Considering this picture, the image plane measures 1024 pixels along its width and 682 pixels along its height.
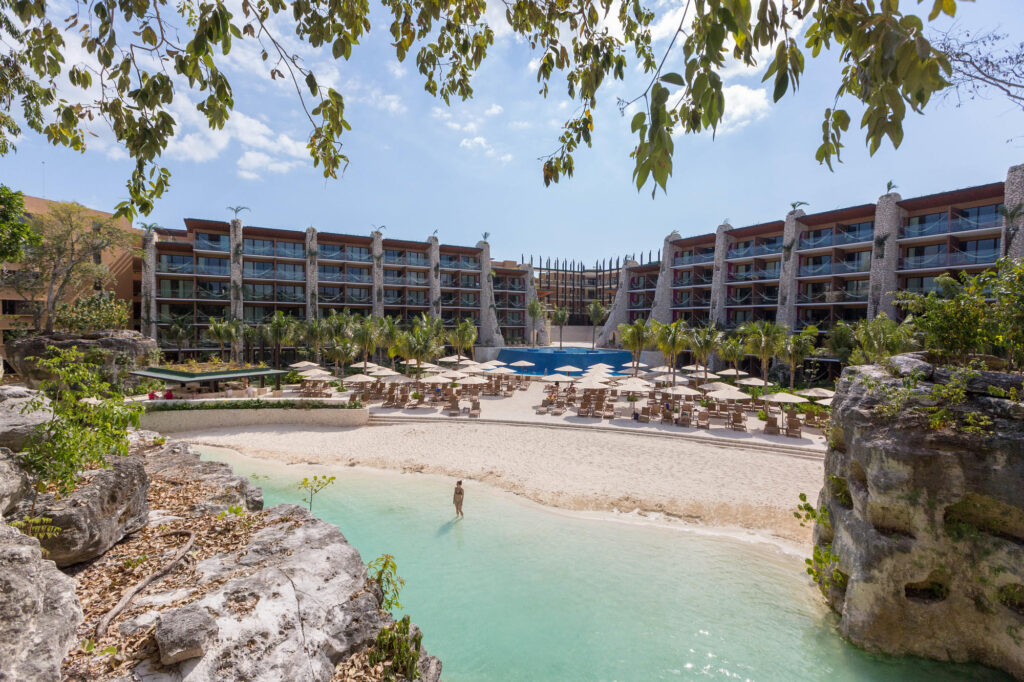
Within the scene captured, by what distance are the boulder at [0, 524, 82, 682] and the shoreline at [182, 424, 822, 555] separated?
444 inches

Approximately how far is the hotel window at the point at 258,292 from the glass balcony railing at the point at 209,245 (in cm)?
373

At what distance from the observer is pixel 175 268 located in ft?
127

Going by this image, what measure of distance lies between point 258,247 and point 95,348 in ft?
69.8

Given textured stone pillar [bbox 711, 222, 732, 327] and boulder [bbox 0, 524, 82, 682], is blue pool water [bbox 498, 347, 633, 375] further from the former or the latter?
boulder [bbox 0, 524, 82, 682]

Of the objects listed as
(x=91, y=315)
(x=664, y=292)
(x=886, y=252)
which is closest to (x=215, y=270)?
(x=91, y=315)

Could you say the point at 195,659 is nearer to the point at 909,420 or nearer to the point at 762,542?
the point at 909,420

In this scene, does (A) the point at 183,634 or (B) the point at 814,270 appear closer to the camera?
(A) the point at 183,634

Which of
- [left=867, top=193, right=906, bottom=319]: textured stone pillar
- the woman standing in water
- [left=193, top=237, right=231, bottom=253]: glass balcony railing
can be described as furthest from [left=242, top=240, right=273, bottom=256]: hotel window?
[left=867, top=193, right=906, bottom=319]: textured stone pillar

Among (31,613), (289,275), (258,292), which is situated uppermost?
(289,275)

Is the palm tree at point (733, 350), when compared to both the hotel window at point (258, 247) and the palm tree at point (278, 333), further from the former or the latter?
the hotel window at point (258, 247)

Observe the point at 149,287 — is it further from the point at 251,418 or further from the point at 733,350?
the point at 733,350

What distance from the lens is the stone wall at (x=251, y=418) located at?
2023cm

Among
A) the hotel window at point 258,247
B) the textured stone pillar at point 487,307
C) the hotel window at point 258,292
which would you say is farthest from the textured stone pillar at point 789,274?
the hotel window at point 258,247

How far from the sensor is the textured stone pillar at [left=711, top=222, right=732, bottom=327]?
41875 millimetres
